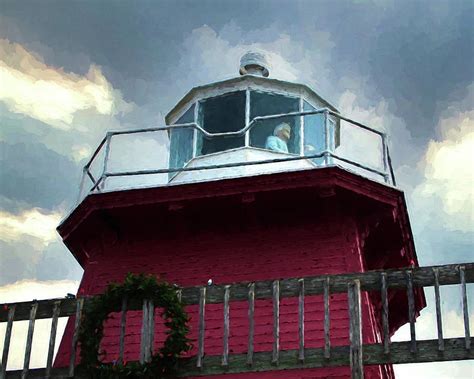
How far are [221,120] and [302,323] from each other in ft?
24.0

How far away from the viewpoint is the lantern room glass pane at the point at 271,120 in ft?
62.3

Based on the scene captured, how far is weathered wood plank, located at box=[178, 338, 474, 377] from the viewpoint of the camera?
42.3ft

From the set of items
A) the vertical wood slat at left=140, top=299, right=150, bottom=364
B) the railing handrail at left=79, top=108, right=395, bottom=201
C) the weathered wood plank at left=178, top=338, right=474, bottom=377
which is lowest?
the weathered wood plank at left=178, top=338, right=474, bottom=377

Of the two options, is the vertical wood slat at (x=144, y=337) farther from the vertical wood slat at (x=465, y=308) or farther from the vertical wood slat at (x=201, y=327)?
the vertical wood slat at (x=465, y=308)

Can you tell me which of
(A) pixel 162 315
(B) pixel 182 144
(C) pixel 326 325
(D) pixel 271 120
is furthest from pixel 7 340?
(D) pixel 271 120

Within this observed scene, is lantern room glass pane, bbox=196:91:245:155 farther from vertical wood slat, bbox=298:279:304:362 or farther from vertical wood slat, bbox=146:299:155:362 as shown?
vertical wood slat, bbox=298:279:304:362

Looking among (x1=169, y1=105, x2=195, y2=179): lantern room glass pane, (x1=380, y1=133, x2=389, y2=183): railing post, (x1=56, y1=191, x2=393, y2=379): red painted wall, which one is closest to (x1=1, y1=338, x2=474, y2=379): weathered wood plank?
(x1=56, y1=191, x2=393, y2=379): red painted wall

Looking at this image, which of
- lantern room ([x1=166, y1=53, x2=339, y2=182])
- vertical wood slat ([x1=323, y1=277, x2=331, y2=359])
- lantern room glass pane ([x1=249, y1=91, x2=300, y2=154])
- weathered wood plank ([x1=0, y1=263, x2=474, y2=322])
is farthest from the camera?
lantern room glass pane ([x1=249, y1=91, x2=300, y2=154])

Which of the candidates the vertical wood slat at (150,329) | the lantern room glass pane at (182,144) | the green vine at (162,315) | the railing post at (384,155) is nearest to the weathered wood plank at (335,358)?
the green vine at (162,315)

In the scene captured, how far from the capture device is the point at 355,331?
13219mm

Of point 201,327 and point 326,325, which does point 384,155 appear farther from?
point 201,327

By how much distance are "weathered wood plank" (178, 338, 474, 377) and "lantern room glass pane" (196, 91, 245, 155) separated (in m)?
6.55

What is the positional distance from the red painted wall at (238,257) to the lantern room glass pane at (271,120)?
2298 millimetres

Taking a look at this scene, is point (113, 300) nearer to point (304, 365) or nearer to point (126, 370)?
point (126, 370)
